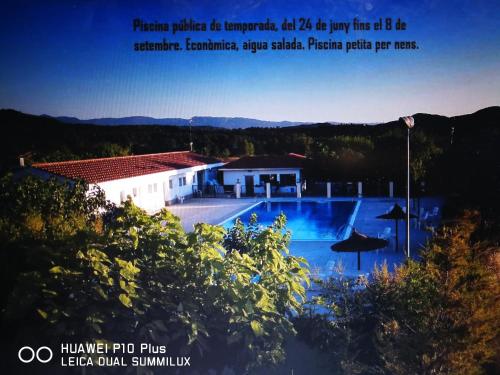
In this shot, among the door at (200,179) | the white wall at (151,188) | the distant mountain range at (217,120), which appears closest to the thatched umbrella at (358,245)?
the distant mountain range at (217,120)

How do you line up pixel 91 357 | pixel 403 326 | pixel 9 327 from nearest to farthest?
pixel 91 357, pixel 9 327, pixel 403 326

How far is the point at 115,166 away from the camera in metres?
20.8

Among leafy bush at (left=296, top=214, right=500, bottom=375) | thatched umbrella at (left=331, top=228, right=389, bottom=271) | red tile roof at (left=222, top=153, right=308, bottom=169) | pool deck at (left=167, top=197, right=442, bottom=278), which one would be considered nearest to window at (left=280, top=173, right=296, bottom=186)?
red tile roof at (left=222, top=153, right=308, bottom=169)

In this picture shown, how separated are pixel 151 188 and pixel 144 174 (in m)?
1.45

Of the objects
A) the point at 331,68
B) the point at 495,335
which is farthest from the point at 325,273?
the point at 331,68

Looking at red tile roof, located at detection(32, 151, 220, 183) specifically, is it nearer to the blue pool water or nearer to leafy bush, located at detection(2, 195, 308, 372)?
the blue pool water

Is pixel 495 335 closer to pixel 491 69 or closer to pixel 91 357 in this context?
pixel 91 357

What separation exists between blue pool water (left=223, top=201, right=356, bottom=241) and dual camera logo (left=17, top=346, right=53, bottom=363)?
11505 mm

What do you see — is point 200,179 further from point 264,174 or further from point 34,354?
point 34,354

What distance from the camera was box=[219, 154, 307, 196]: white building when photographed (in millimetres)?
26188

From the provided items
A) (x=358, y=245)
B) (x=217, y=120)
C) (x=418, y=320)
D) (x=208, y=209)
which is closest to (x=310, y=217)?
(x=208, y=209)

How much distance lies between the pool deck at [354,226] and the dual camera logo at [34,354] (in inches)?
97.4

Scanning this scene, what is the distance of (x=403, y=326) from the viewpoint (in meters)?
5.54

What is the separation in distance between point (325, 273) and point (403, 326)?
4.94 m
